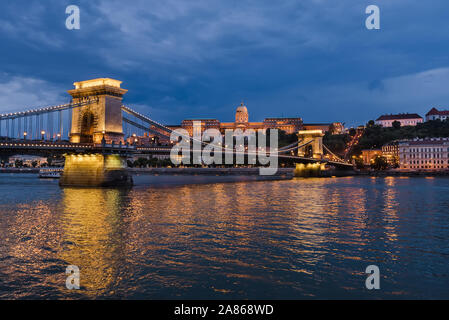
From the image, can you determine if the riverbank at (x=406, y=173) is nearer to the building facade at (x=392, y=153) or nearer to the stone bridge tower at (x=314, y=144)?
the stone bridge tower at (x=314, y=144)

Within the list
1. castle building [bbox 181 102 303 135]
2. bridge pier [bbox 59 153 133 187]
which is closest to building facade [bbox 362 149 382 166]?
castle building [bbox 181 102 303 135]

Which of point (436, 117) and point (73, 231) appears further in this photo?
point (436, 117)

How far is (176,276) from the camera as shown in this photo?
838 centimetres

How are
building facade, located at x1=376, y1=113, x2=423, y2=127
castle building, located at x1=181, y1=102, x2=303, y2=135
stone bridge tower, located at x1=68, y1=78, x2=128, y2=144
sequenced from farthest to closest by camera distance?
castle building, located at x1=181, y1=102, x2=303, y2=135 → building facade, located at x1=376, y1=113, x2=423, y2=127 → stone bridge tower, located at x1=68, y1=78, x2=128, y2=144

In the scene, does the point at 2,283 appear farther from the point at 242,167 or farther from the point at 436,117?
the point at 436,117

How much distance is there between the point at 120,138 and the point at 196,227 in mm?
29148

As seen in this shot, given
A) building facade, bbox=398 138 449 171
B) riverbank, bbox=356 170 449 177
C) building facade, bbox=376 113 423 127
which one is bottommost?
riverbank, bbox=356 170 449 177

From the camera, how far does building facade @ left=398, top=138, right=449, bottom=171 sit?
95.4m

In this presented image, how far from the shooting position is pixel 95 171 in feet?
124

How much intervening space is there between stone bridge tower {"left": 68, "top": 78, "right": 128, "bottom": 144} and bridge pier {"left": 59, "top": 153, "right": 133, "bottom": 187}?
2.58 metres

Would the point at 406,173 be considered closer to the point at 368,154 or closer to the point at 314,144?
the point at 314,144

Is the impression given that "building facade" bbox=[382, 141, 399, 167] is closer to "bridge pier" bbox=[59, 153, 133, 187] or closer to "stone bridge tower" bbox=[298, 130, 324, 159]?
"stone bridge tower" bbox=[298, 130, 324, 159]

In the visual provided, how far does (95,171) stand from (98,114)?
274 inches
